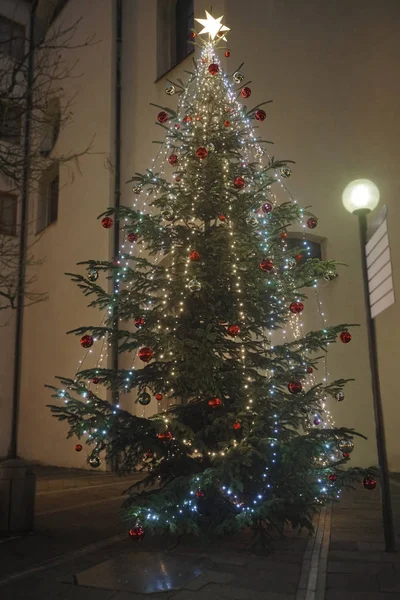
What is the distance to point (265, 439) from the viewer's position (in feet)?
17.8

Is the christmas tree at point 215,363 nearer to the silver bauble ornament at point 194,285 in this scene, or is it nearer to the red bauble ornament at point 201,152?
the silver bauble ornament at point 194,285

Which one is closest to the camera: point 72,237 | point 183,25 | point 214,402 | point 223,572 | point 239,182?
point 223,572

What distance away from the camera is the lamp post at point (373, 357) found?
5.50 meters

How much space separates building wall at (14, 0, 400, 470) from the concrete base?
517cm

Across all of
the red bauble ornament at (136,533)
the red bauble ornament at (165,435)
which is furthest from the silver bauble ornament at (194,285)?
the red bauble ornament at (136,533)

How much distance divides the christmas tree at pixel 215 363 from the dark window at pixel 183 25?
644cm

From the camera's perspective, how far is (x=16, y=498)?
645 cm

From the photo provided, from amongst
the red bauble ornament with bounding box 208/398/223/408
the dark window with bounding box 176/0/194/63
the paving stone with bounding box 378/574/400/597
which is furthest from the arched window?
the paving stone with bounding box 378/574/400/597

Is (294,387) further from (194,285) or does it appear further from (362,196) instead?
(362,196)

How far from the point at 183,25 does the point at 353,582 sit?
1262cm

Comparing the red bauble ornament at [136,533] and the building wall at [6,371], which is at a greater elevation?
the building wall at [6,371]

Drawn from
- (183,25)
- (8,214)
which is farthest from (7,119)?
(8,214)

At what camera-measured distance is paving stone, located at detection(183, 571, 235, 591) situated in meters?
4.48

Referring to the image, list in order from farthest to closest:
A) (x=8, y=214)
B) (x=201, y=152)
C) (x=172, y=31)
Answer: (x=8, y=214)
(x=172, y=31)
(x=201, y=152)
